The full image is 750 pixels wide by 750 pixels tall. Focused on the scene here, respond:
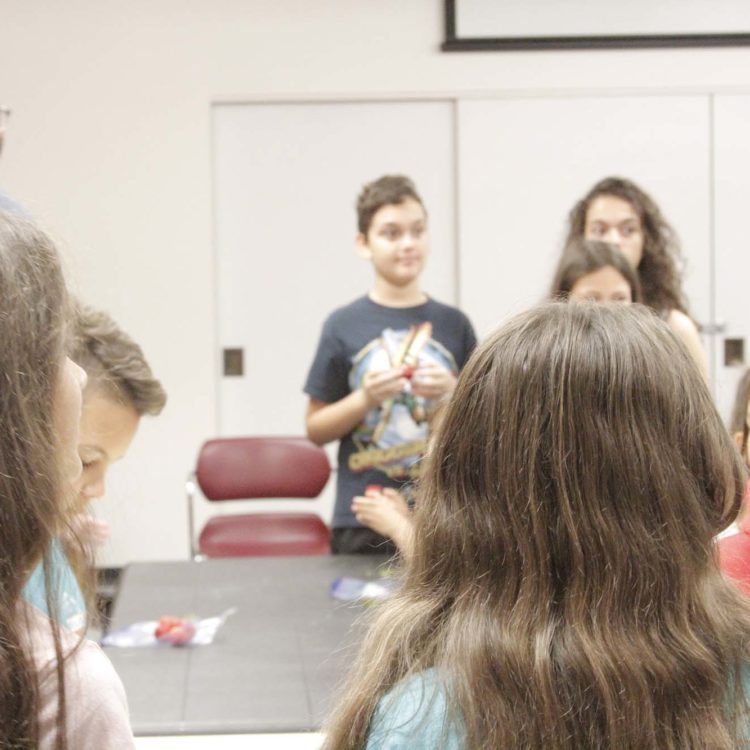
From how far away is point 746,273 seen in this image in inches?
197

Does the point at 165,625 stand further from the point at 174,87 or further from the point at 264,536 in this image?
the point at 174,87

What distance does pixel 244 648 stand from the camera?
6.93 feet

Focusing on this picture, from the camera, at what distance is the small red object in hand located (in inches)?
84.2

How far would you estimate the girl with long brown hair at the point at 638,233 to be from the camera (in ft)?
9.58

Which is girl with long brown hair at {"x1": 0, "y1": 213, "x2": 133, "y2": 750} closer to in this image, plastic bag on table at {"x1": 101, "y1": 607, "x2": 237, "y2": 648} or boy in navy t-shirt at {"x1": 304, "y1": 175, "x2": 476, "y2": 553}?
plastic bag on table at {"x1": 101, "y1": 607, "x2": 237, "y2": 648}

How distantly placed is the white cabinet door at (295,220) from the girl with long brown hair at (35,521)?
405cm

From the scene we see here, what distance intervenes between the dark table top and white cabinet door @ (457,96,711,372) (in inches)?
98.0

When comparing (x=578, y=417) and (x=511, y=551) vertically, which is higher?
A: (x=578, y=417)

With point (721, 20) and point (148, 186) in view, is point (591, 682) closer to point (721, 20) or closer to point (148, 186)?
point (148, 186)

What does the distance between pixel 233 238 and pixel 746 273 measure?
231 cm

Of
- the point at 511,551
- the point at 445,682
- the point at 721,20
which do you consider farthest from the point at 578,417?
the point at 721,20

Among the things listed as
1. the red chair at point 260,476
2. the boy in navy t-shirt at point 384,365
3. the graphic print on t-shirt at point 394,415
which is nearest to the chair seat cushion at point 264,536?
the red chair at point 260,476

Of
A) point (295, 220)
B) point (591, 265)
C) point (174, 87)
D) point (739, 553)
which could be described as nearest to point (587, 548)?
point (739, 553)

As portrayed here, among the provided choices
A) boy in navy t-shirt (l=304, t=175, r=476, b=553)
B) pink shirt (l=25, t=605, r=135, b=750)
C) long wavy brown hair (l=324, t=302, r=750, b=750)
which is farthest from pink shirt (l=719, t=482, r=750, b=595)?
boy in navy t-shirt (l=304, t=175, r=476, b=553)
